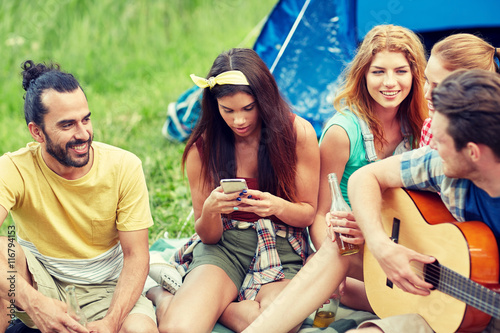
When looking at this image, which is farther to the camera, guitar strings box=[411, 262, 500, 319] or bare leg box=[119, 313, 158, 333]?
bare leg box=[119, 313, 158, 333]

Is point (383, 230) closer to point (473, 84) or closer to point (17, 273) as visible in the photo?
point (473, 84)

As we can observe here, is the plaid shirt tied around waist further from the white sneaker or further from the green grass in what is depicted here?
the green grass

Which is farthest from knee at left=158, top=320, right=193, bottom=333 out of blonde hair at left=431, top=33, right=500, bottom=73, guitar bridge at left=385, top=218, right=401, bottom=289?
blonde hair at left=431, top=33, right=500, bottom=73

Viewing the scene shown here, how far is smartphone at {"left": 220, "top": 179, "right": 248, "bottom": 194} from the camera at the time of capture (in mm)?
2400

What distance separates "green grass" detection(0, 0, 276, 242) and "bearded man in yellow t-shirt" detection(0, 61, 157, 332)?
68.5 inches

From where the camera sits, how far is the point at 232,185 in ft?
7.95

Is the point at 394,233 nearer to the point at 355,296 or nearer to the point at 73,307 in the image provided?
the point at 355,296

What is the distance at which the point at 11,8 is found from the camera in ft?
20.4

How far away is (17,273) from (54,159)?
475 millimetres

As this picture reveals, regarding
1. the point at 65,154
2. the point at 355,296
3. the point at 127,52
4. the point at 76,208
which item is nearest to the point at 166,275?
the point at 76,208

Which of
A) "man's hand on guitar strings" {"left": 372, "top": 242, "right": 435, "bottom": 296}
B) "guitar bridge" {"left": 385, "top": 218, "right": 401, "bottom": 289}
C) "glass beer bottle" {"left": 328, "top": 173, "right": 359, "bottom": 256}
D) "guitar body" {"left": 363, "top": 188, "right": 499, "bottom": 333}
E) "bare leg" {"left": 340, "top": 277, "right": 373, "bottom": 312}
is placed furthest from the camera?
"bare leg" {"left": 340, "top": 277, "right": 373, "bottom": 312}

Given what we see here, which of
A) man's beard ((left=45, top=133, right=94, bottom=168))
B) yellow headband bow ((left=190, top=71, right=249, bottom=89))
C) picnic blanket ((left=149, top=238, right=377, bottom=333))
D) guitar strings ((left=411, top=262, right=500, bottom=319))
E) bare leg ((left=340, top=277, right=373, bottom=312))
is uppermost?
yellow headband bow ((left=190, top=71, right=249, bottom=89))

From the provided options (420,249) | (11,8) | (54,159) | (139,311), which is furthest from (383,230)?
(11,8)

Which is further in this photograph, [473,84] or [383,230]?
[383,230]
